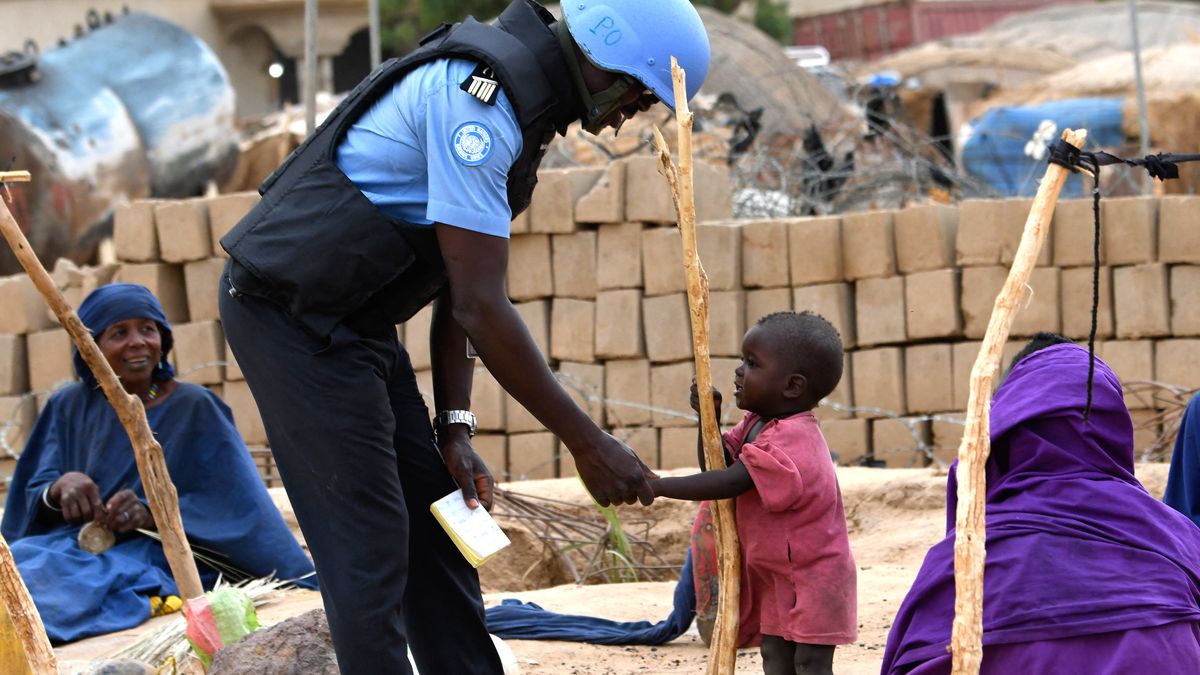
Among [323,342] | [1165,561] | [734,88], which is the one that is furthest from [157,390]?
[734,88]

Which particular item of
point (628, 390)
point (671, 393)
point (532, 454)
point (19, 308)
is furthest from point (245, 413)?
point (671, 393)

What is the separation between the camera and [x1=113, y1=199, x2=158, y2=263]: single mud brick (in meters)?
8.69

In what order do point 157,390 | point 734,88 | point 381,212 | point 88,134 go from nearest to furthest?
1. point 381,212
2. point 157,390
3. point 88,134
4. point 734,88

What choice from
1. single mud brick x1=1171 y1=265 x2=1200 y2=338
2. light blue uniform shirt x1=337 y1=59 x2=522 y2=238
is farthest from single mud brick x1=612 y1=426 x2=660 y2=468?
light blue uniform shirt x1=337 y1=59 x2=522 y2=238

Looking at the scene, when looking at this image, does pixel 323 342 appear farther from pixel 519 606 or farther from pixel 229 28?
pixel 229 28

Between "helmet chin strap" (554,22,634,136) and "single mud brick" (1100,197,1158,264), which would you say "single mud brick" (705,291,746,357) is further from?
"helmet chin strap" (554,22,634,136)

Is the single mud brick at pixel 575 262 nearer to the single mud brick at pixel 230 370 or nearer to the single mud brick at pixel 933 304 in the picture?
the single mud brick at pixel 933 304

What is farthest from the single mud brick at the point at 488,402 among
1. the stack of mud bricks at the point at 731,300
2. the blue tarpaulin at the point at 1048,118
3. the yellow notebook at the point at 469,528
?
the blue tarpaulin at the point at 1048,118

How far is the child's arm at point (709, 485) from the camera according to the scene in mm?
3168

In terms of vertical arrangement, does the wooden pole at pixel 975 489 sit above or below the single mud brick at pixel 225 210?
below

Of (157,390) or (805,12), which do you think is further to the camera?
(805,12)

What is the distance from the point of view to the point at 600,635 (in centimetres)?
468

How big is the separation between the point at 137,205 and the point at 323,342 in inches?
244

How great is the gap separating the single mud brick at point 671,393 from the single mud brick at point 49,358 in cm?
335
